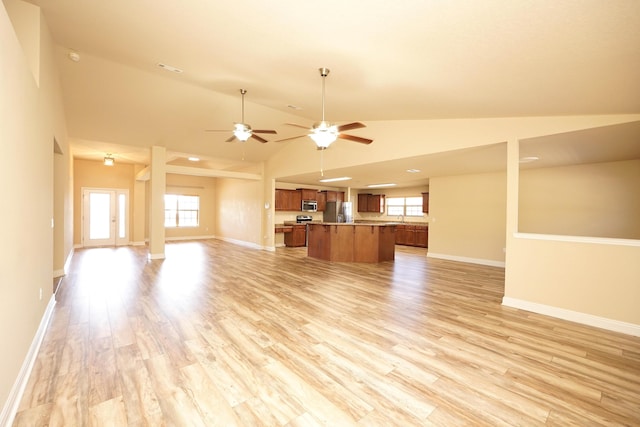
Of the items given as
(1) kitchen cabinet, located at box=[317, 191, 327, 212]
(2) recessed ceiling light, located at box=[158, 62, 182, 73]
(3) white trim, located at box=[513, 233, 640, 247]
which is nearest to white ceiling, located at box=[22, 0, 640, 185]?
(2) recessed ceiling light, located at box=[158, 62, 182, 73]

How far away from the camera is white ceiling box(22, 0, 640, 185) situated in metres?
1.81

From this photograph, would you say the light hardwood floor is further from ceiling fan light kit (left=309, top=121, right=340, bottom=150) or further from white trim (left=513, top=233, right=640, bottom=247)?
ceiling fan light kit (left=309, top=121, right=340, bottom=150)

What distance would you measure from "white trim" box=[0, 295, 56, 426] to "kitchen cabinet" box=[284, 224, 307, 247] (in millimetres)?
6884

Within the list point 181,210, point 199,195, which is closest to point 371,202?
point 199,195

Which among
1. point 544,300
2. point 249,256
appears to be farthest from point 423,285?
point 249,256

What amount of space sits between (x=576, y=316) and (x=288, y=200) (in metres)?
7.78

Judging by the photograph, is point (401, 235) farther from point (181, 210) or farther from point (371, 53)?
point (181, 210)

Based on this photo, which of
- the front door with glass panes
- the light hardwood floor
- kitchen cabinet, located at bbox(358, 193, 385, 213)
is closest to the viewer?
the light hardwood floor

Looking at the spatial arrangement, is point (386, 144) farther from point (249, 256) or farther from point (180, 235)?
point (180, 235)

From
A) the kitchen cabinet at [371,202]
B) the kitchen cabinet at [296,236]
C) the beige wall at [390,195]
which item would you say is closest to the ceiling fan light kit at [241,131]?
the kitchen cabinet at [296,236]

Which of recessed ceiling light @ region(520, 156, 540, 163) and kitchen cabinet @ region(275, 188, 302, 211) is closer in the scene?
recessed ceiling light @ region(520, 156, 540, 163)

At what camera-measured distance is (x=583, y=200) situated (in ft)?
17.8

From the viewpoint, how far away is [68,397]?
1855 mm

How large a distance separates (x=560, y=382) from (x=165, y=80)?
6.39 m
